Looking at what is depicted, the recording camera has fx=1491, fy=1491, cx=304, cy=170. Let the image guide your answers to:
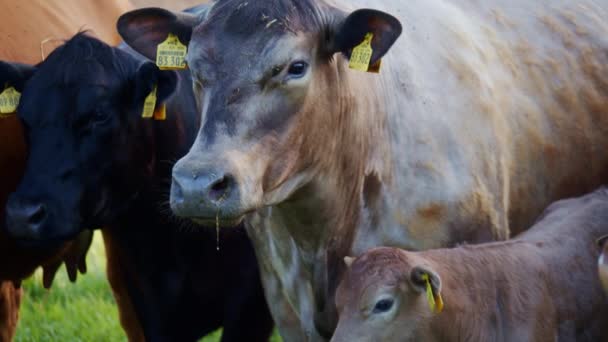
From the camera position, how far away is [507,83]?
7.70 meters

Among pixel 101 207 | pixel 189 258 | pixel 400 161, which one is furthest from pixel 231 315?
pixel 400 161

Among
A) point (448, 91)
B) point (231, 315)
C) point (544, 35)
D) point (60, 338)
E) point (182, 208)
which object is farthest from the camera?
point (60, 338)

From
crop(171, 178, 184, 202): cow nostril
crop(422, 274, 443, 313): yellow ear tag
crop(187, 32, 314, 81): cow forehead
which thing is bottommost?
crop(422, 274, 443, 313): yellow ear tag

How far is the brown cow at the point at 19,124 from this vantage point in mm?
8117

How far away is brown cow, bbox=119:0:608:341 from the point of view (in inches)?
246

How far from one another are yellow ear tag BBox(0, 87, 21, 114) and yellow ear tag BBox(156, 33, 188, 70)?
101cm

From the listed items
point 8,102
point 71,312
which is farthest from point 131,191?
point 71,312

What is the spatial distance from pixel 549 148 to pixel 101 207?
2.33m

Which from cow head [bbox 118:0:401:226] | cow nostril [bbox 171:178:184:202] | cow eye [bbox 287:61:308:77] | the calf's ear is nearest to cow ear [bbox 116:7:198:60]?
cow head [bbox 118:0:401:226]

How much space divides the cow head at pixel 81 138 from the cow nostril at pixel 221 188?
1.48 metres

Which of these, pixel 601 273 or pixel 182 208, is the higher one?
pixel 182 208

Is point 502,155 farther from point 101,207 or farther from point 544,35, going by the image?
point 101,207

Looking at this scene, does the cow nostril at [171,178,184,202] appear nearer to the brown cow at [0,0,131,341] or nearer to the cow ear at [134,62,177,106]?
the cow ear at [134,62,177,106]

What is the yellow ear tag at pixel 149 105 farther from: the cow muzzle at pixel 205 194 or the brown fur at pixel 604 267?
the brown fur at pixel 604 267
